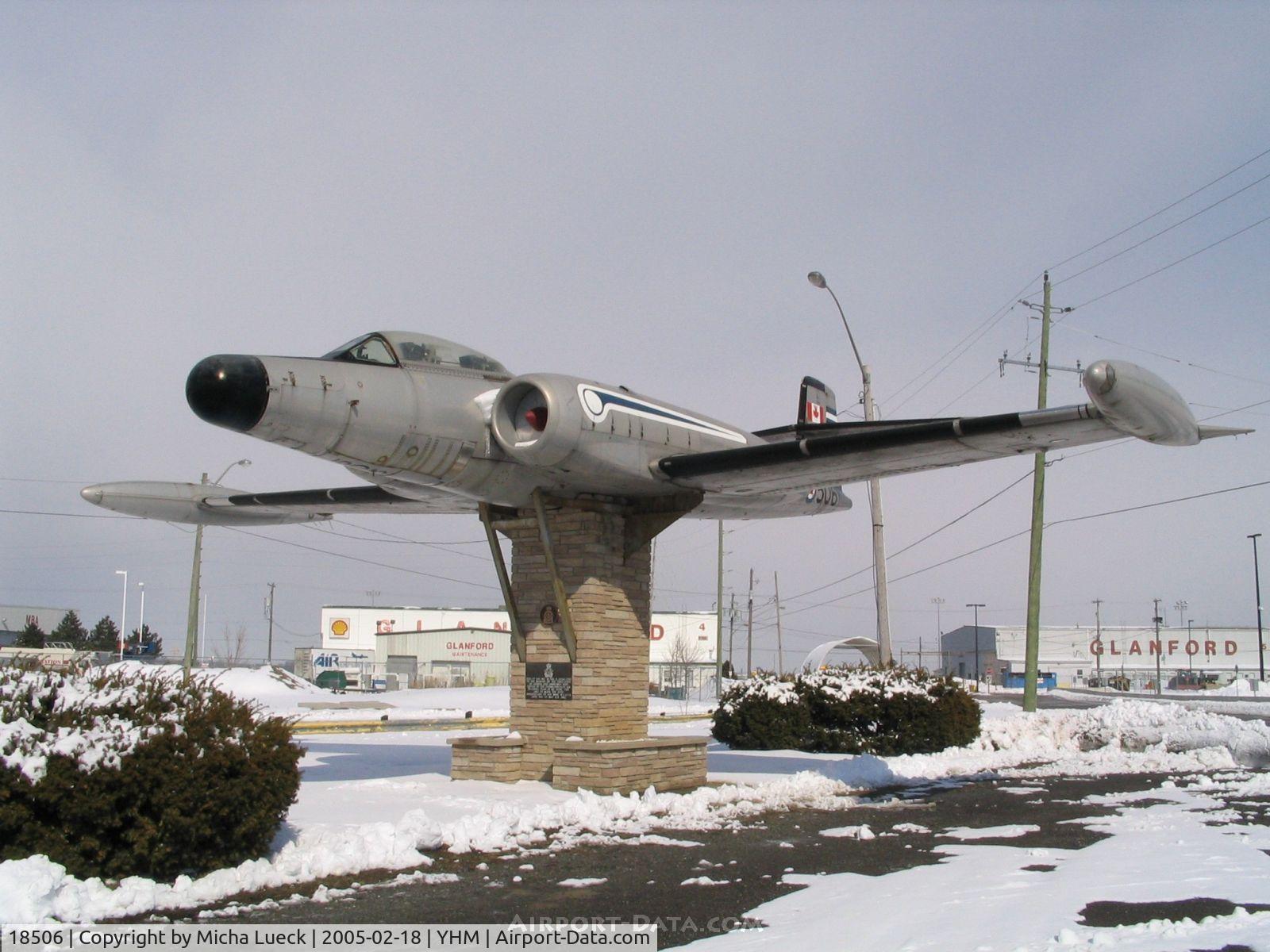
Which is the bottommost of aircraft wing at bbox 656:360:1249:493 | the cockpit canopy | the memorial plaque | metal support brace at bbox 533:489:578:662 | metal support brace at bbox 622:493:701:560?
the memorial plaque

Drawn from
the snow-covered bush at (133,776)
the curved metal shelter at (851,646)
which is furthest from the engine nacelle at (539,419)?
the curved metal shelter at (851,646)

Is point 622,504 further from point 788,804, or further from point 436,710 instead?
point 436,710

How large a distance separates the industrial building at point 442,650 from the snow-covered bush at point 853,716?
3899 centimetres

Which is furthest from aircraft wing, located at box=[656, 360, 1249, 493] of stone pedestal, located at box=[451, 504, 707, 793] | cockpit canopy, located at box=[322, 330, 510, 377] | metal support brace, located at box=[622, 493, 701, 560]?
cockpit canopy, located at box=[322, 330, 510, 377]

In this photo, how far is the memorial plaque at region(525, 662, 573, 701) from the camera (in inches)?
562

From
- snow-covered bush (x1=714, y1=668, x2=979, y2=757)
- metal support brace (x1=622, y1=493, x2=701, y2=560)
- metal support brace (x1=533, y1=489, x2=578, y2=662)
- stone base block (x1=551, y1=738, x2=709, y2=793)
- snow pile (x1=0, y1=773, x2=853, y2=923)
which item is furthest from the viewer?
snow-covered bush (x1=714, y1=668, x2=979, y2=757)

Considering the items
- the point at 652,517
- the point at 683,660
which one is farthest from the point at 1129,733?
the point at 683,660

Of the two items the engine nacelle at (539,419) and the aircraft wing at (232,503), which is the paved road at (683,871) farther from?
the aircraft wing at (232,503)

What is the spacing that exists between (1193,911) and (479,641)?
251 ft

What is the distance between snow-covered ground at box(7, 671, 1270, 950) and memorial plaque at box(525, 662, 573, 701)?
50.3 inches

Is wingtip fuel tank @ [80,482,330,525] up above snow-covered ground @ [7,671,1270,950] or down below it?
above

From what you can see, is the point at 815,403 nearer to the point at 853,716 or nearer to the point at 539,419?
the point at 853,716

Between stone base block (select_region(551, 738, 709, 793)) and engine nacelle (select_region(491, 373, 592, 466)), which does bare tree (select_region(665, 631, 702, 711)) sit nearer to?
stone base block (select_region(551, 738, 709, 793))

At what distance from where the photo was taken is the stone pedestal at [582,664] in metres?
14.1
